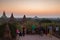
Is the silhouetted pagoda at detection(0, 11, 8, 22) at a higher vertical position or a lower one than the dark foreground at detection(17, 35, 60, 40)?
higher

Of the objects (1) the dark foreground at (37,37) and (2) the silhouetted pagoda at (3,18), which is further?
(1) the dark foreground at (37,37)

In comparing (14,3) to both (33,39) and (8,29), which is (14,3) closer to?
(8,29)

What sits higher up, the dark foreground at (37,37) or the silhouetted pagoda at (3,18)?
the silhouetted pagoda at (3,18)

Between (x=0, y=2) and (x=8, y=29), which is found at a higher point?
(x=0, y=2)

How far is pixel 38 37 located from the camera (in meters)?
3.04

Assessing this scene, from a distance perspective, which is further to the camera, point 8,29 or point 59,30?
point 59,30

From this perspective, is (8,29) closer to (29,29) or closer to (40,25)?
(29,29)

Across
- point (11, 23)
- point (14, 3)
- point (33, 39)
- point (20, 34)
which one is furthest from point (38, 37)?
point (14, 3)

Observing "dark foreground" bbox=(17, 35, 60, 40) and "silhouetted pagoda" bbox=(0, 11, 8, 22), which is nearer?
"silhouetted pagoda" bbox=(0, 11, 8, 22)


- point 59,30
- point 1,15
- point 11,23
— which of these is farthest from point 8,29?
point 59,30

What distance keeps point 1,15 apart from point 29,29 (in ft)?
1.87

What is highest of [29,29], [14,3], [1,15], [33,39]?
[14,3]

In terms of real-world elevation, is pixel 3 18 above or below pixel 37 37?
above

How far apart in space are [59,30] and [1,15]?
1.10 meters
